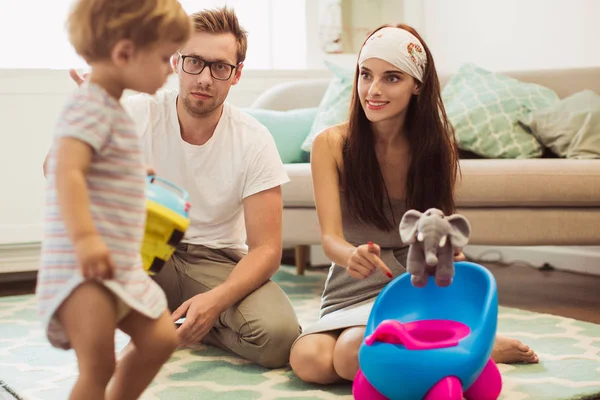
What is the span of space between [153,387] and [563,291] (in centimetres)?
190

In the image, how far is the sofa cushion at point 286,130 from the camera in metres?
3.19

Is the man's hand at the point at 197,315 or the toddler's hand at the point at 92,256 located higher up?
the toddler's hand at the point at 92,256

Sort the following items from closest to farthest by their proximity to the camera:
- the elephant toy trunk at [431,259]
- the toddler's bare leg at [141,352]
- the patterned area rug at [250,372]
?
the toddler's bare leg at [141,352] < the elephant toy trunk at [431,259] < the patterned area rug at [250,372]

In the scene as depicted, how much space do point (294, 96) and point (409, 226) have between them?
2141 mm

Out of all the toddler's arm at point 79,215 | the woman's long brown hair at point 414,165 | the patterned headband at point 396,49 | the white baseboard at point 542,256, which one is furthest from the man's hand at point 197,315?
the white baseboard at point 542,256

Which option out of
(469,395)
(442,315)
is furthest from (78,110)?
(469,395)

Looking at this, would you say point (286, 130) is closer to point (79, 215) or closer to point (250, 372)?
point (250, 372)

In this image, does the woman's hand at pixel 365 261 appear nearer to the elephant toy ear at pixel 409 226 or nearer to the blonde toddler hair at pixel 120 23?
the elephant toy ear at pixel 409 226

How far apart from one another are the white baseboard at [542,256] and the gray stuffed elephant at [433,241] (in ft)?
7.51

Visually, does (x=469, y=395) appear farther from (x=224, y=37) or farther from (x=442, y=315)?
(x=224, y=37)

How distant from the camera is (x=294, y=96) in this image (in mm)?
3582

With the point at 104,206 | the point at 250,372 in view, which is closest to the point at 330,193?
the point at 250,372

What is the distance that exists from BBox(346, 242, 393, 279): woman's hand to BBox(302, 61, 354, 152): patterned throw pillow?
1570mm

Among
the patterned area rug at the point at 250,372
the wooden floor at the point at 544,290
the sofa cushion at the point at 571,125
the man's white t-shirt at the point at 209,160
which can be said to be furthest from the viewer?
the sofa cushion at the point at 571,125
